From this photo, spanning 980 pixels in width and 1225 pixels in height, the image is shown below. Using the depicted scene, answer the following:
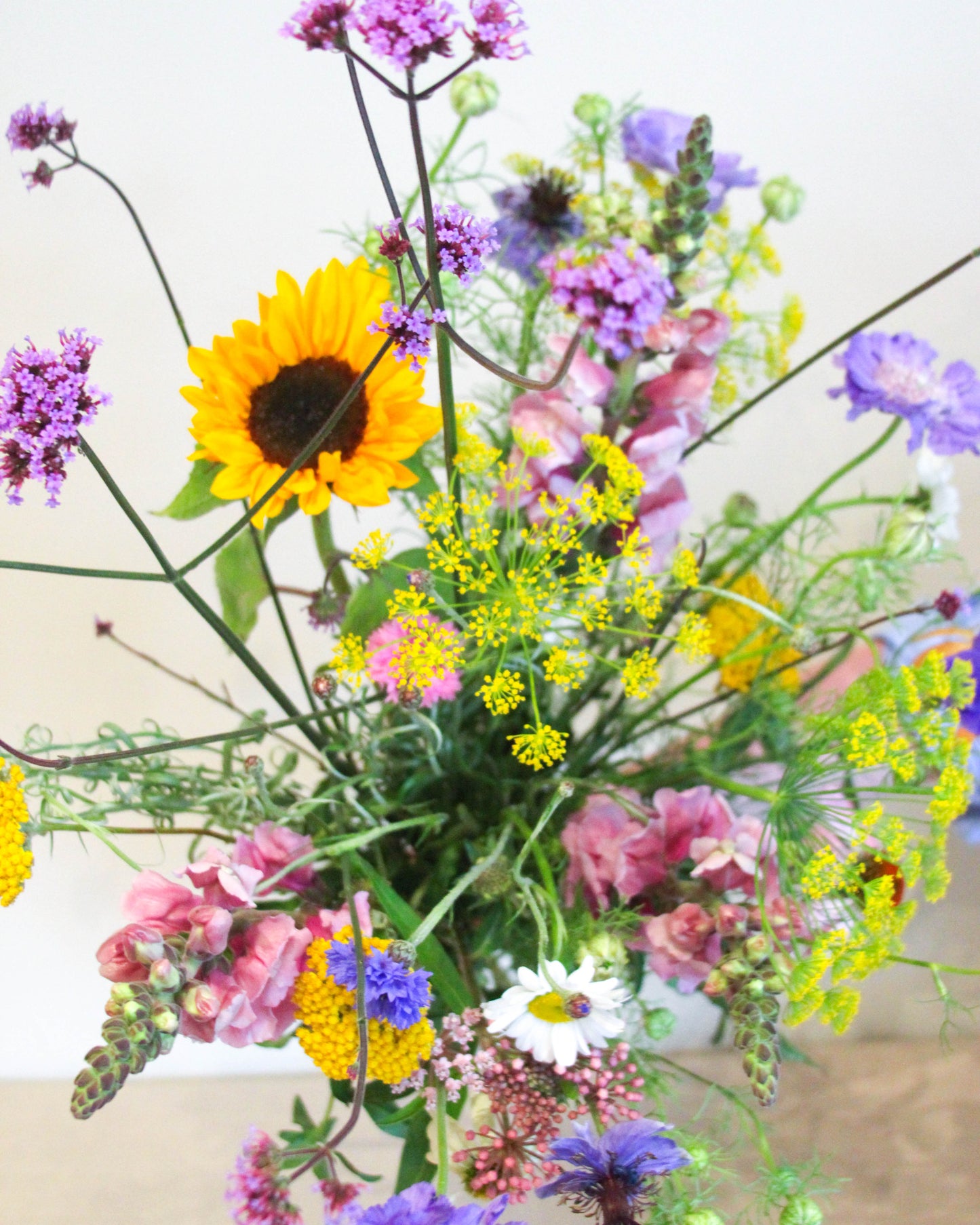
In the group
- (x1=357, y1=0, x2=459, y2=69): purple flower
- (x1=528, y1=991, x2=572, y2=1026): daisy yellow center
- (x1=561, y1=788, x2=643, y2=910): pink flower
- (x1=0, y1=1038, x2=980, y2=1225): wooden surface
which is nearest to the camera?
(x1=357, y1=0, x2=459, y2=69): purple flower

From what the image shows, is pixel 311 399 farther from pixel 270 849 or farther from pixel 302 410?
pixel 270 849

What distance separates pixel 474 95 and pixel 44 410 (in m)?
0.27

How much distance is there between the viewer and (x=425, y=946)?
437 mm

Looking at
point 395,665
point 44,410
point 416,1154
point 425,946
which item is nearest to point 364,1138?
point 416,1154

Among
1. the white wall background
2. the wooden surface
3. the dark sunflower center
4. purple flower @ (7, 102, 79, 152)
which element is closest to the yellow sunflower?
the dark sunflower center

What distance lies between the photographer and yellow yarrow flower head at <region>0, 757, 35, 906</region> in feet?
1.22

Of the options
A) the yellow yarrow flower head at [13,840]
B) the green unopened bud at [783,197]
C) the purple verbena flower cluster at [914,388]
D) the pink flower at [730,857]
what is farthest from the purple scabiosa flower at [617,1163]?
the green unopened bud at [783,197]

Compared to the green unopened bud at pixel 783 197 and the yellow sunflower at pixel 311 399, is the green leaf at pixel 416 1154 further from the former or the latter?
the green unopened bud at pixel 783 197

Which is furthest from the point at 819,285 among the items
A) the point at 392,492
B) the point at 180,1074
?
the point at 180,1074

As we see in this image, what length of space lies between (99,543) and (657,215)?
502mm

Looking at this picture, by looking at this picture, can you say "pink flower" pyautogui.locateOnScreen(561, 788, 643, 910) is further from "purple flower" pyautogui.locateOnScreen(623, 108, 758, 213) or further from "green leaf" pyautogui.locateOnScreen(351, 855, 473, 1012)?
"purple flower" pyautogui.locateOnScreen(623, 108, 758, 213)

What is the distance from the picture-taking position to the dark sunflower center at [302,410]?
0.41 metres

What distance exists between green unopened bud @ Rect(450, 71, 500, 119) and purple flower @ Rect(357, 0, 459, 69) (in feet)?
0.60

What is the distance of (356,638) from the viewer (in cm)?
41
